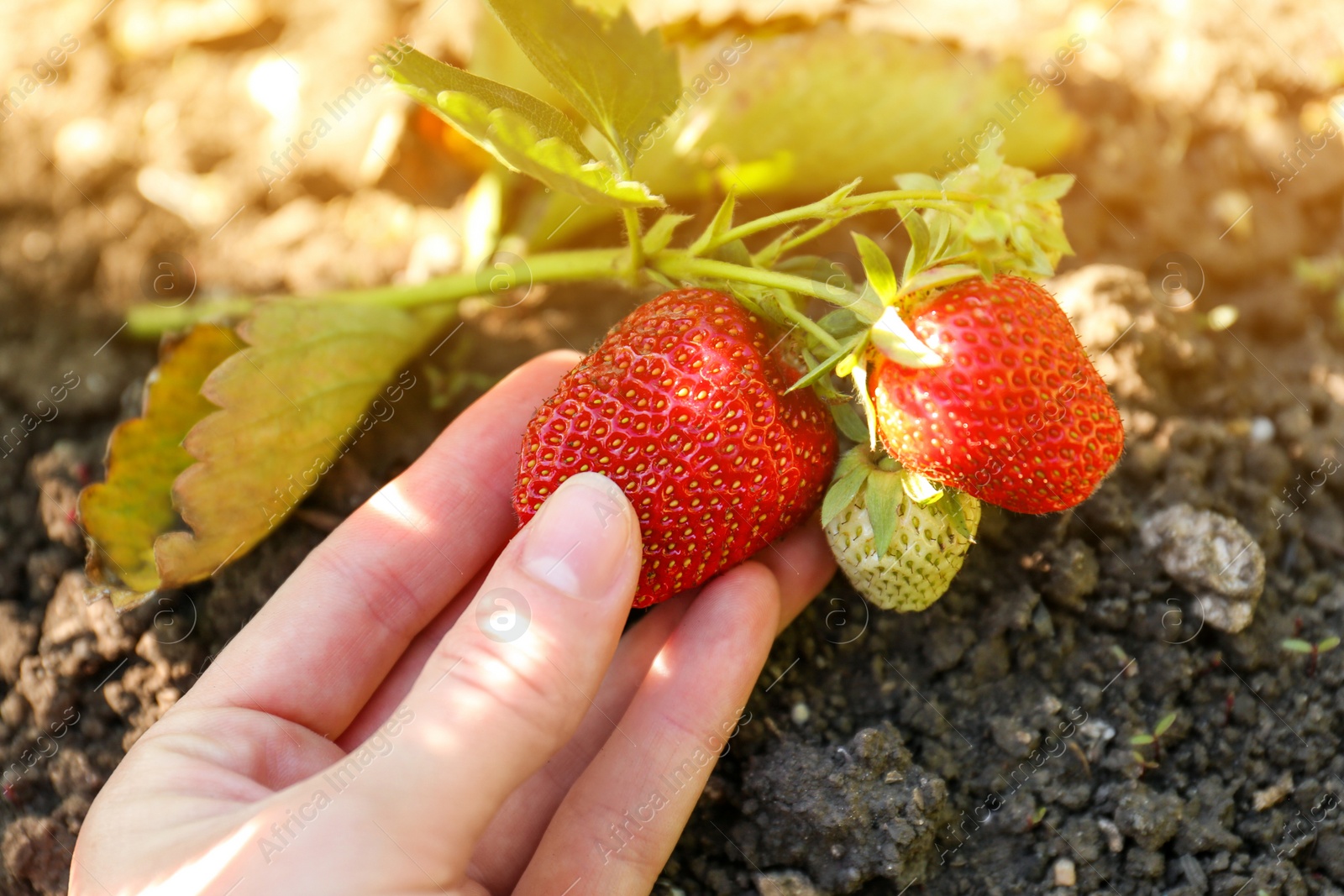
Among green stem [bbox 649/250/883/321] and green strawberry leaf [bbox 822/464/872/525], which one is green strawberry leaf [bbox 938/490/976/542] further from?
green stem [bbox 649/250/883/321]

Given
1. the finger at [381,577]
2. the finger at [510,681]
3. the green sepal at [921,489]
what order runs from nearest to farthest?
the finger at [510,681], the green sepal at [921,489], the finger at [381,577]

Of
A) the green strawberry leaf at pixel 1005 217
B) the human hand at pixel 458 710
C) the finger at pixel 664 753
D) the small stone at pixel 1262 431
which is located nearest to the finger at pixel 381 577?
the human hand at pixel 458 710

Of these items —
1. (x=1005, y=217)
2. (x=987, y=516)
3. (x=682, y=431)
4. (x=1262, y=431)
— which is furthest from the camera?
(x=1262, y=431)

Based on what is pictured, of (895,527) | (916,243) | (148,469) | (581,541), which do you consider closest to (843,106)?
(916,243)

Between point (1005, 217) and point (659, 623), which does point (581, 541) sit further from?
point (1005, 217)

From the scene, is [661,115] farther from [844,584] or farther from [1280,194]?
[1280,194]

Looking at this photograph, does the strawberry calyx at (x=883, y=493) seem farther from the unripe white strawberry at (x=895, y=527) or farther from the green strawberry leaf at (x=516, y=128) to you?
the green strawberry leaf at (x=516, y=128)
